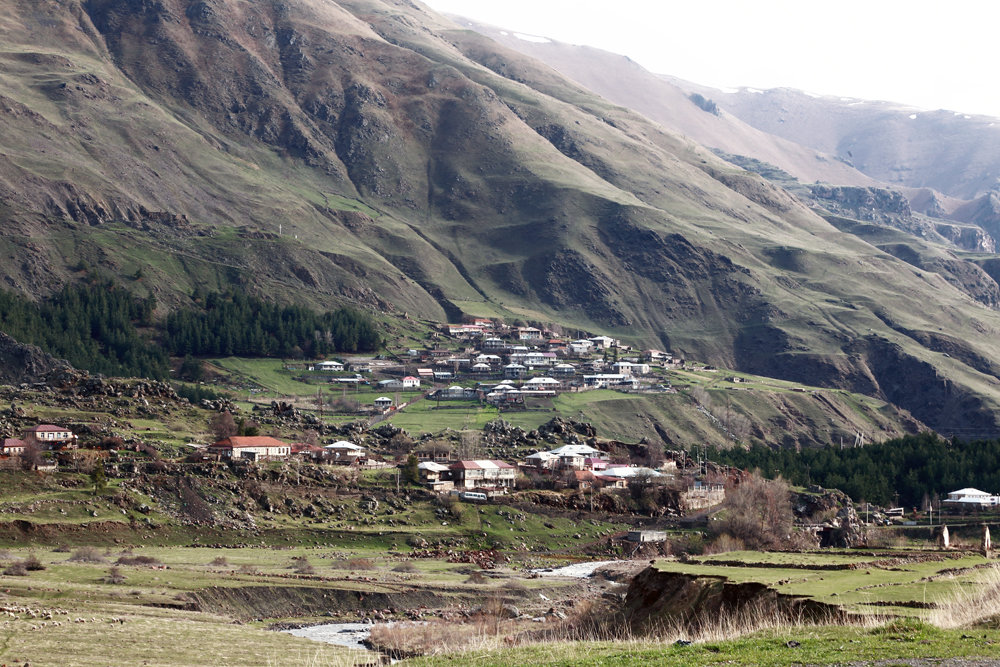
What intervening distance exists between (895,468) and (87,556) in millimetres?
92908

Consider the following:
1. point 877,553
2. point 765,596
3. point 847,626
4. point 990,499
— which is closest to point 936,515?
point 990,499

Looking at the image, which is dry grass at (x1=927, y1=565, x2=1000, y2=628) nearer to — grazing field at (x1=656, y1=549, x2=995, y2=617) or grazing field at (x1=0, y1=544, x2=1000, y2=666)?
grazing field at (x1=0, y1=544, x2=1000, y2=666)

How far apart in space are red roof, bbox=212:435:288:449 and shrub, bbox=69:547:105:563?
3571 cm

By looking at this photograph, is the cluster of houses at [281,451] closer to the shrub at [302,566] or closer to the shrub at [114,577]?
the shrub at [302,566]

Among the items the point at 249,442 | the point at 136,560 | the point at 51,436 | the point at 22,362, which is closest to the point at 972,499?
the point at 249,442

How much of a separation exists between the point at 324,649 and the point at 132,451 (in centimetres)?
6406

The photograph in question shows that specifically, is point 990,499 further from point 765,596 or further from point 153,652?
point 153,652

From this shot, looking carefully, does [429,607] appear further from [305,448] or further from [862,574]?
[305,448]

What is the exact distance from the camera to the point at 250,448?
12325 centimetres

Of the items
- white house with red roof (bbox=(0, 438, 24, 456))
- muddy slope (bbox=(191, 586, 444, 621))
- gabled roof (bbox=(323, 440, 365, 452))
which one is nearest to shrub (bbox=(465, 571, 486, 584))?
muddy slope (bbox=(191, 586, 444, 621))

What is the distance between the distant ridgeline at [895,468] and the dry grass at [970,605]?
95472 millimetres

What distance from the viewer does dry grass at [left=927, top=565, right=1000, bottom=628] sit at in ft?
110

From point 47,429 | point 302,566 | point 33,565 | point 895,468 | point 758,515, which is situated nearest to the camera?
point 33,565

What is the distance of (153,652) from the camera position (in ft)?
157
